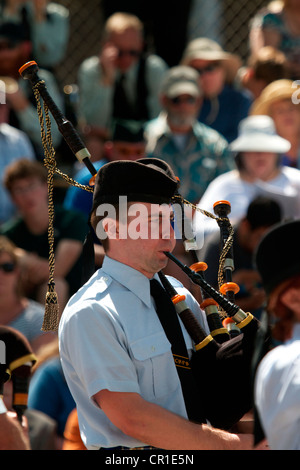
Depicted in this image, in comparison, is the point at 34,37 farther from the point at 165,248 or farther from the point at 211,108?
the point at 165,248

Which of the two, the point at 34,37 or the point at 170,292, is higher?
the point at 34,37

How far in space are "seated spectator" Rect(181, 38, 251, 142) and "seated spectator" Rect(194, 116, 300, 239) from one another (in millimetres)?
1271

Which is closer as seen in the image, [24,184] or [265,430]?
[265,430]

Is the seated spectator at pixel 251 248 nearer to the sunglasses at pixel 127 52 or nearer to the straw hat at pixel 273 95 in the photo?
the straw hat at pixel 273 95

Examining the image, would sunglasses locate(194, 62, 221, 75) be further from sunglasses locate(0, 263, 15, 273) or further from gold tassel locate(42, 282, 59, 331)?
gold tassel locate(42, 282, 59, 331)

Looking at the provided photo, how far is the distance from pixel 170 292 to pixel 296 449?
0.93m

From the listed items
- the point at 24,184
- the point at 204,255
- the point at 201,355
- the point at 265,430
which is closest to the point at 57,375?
the point at 204,255

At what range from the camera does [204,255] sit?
428 centimetres

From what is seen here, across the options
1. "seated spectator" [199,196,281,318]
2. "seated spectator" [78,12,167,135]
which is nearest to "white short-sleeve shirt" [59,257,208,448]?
"seated spectator" [199,196,281,318]

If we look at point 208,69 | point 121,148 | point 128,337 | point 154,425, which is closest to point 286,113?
point 121,148

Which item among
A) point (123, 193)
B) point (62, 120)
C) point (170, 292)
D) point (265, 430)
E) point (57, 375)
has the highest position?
point (62, 120)

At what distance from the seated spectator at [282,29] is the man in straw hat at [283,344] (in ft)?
17.0

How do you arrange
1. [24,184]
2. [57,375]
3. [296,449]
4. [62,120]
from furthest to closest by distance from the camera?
[24,184] → [57,375] → [62,120] → [296,449]

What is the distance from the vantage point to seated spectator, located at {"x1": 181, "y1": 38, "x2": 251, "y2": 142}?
7.34m
